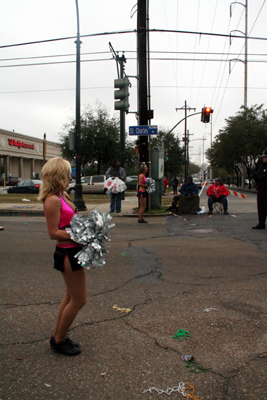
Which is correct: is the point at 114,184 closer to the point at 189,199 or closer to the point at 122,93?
the point at 189,199

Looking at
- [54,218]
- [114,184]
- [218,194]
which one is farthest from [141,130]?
[54,218]

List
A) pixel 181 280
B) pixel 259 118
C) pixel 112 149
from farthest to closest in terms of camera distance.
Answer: pixel 259 118
pixel 112 149
pixel 181 280

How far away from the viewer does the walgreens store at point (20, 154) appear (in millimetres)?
55656

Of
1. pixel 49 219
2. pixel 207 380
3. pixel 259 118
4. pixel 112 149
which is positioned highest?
pixel 259 118

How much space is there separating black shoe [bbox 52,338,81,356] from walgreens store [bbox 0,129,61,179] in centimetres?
5351

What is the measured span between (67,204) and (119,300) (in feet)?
5.96

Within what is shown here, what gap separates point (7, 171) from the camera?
5634 centimetres

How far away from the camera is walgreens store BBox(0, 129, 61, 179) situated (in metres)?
55.7

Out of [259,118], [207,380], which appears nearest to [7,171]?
[259,118]

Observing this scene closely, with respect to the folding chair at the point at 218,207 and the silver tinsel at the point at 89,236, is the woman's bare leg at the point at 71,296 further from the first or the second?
the folding chair at the point at 218,207

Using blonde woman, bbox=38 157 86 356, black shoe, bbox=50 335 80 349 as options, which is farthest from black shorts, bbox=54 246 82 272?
black shoe, bbox=50 335 80 349

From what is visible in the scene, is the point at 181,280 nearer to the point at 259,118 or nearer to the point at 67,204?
the point at 67,204

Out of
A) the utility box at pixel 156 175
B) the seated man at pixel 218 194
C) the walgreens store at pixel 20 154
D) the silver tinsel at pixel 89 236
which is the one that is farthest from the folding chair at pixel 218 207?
the walgreens store at pixel 20 154

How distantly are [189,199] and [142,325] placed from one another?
968cm
